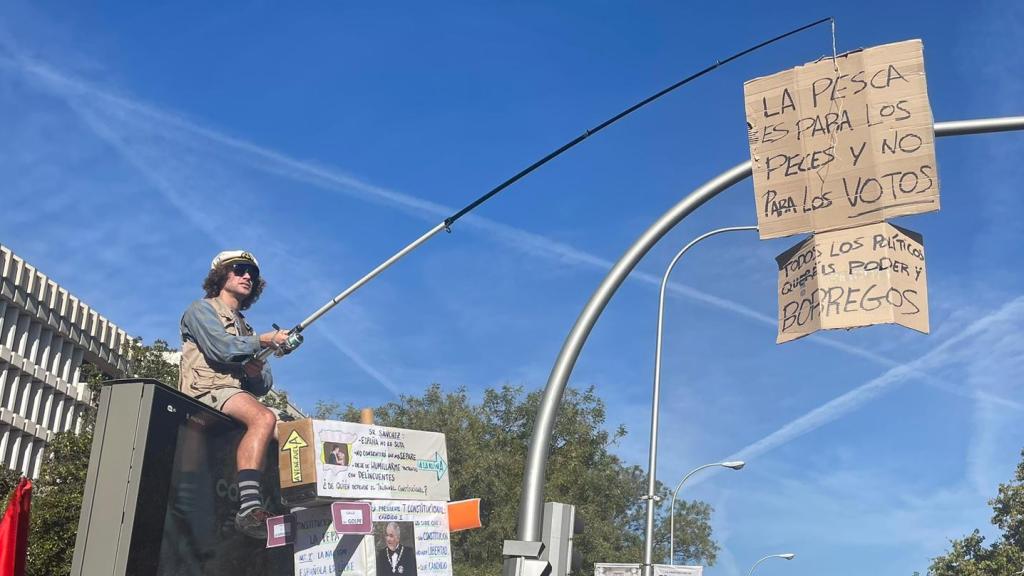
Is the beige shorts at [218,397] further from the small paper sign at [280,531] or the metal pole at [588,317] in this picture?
the metal pole at [588,317]

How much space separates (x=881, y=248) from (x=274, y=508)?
14.8 ft

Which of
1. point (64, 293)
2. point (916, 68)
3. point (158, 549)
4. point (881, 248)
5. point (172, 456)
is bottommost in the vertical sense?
point (158, 549)

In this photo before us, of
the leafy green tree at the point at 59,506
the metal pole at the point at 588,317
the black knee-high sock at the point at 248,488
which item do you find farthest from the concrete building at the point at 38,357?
the metal pole at the point at 588,317

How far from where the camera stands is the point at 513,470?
1224 inches

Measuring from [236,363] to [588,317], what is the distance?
2.61 metres

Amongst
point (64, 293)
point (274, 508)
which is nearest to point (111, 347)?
point (64, 293)

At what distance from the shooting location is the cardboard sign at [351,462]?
24.2 feet

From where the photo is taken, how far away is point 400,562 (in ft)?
25.8

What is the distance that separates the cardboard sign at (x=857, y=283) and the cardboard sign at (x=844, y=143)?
0.13m

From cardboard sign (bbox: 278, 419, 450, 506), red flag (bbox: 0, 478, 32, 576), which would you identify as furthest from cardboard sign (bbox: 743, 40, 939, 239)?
red flag (bbox: 0, 478, 32, 576)

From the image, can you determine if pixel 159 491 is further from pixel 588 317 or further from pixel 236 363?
pixel 588 317

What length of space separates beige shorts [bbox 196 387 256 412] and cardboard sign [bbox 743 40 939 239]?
387 centimetres

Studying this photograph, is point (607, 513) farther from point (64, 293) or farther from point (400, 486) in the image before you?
point (64, 293)

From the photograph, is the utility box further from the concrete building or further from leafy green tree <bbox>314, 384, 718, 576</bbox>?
the concrete building
